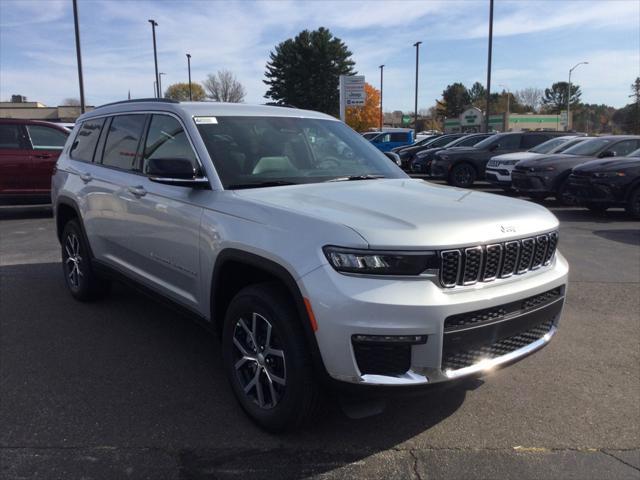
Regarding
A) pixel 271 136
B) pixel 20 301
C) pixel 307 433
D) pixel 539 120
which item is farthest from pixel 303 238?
pixel 539 120

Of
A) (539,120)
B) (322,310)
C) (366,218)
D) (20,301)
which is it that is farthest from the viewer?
(539,120)

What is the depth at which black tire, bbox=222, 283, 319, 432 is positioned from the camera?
9.30 feet

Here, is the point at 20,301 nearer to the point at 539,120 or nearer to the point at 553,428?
the point at 553,428

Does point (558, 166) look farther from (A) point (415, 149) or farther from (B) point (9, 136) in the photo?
(B) point (9, 136)

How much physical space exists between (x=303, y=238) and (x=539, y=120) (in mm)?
85943

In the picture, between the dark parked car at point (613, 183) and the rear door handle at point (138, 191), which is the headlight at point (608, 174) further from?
the rear door handle at point (138, 191)

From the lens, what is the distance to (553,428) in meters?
3.26

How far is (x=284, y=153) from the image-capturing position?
402 cm

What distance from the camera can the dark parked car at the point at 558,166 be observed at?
1246 centimetres

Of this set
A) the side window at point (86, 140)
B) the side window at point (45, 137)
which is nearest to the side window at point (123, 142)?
the side window at point (86, 140)

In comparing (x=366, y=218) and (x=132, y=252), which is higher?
(x=366, y=218)

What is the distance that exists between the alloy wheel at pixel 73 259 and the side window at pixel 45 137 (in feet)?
21.1

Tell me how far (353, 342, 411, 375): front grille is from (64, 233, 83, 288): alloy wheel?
3800 millimetres

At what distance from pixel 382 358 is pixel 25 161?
10443mm
